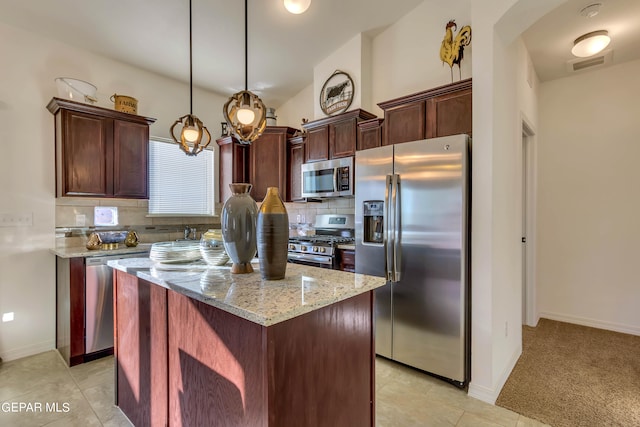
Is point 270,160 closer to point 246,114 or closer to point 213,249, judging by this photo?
point 246,114

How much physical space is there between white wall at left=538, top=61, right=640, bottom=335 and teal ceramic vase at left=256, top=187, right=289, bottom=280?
3715 millimetres

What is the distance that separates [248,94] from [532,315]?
380 centimetres

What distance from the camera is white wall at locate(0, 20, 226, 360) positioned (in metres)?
2.79

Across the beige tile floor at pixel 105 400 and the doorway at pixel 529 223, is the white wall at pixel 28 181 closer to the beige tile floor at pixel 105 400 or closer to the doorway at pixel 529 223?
the beige tile floor at pixel 105 400

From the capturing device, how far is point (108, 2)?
268cm

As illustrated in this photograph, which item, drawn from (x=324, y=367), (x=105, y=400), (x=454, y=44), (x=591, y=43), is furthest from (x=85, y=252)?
(x=591, y=43)

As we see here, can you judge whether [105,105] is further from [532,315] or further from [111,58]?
[532,315]

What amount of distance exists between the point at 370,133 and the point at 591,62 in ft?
7.82

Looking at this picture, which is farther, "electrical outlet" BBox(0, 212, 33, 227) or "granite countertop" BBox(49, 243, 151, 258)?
"electrical outlet" BBox(0, 212, 33, 227)

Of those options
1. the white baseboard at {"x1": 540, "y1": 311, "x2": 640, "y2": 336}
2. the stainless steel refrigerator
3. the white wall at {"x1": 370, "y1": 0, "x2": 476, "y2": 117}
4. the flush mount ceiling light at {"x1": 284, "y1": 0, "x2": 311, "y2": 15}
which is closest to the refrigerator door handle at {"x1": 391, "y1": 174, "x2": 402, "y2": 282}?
the stainless steel refrigerator

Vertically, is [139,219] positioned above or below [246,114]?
below

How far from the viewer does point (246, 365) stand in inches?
41.8

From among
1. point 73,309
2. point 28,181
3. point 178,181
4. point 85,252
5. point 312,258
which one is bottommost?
point 73,309

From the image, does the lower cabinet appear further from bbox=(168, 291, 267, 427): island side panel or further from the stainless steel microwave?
the stainless steel microwave
